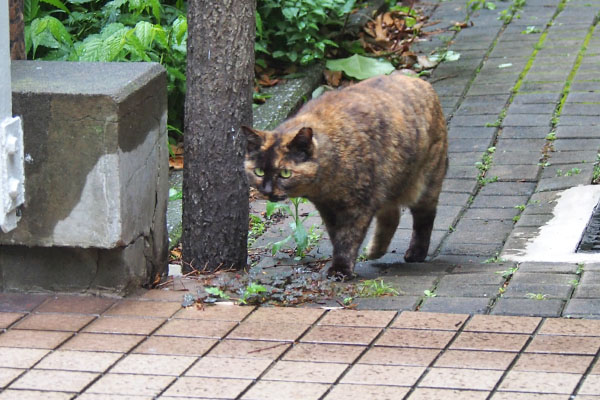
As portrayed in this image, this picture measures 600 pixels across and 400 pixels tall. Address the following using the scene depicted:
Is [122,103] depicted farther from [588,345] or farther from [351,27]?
[351,27]

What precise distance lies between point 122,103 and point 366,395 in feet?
5.88

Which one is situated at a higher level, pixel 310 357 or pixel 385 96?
pixel 385 96

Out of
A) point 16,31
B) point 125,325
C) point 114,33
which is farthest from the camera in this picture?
point 114,33

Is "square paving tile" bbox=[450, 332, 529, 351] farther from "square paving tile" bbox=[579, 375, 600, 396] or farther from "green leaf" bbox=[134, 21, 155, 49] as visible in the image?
"green leaf" bbox=[134, 21, 155, 49]

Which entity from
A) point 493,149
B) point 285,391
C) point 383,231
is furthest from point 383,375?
point 493,149

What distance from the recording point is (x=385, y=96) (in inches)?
231

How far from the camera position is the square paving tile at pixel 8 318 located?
14.7 ft

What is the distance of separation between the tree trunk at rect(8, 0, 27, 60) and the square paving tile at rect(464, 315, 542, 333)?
284 cm

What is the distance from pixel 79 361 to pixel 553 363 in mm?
1927

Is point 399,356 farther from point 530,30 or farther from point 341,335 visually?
point 530,30

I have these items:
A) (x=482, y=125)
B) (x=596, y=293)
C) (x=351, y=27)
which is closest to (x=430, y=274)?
(x=596, y=293)

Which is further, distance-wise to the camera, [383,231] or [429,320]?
[383,231]

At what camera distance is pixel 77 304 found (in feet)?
15.5

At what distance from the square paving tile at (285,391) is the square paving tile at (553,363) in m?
0.81
